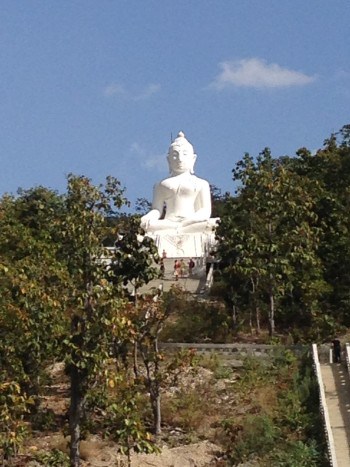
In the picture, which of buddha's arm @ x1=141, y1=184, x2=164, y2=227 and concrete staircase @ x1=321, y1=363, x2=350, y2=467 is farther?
buddha's arm @ x1=141, y1=184, x2=164, y2=227

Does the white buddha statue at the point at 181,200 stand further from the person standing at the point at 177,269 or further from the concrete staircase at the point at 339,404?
the concrete staircase at the point at 339,404

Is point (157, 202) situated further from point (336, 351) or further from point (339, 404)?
point (339, 404)

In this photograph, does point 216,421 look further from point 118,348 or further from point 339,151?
point 339,151

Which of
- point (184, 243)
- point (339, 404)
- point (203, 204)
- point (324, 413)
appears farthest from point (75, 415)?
point (203, 204)

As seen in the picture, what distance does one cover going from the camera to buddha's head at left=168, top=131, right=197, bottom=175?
34.9 meters

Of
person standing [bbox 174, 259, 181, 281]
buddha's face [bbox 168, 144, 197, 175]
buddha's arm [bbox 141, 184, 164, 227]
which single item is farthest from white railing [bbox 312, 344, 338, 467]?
buddha's face [bbox 168, 144, 197, 175]

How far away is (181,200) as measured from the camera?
3416 cm

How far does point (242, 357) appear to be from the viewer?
19.4 metres

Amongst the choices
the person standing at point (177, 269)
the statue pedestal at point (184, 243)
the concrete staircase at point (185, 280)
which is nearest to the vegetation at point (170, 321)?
the concrete staircase at point (185, 280)

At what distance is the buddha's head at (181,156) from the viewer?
3491cm

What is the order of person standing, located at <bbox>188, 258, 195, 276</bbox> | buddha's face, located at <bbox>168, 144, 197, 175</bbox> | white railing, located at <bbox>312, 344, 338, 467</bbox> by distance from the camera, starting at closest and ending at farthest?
white railing, located at <bbox>312, 344, 338, 467</bbox> → person standing, located at <bbox>188, 258, 195, 276</bbox> → buddha's face, located at <bbox>168, 144, 197, 175</bbox>

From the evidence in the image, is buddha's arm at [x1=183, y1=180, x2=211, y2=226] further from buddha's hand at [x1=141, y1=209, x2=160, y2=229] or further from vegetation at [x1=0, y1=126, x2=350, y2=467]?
vegetation at [x1=0, y1=126, x2=350, y2=467]

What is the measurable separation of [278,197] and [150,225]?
1103 cm

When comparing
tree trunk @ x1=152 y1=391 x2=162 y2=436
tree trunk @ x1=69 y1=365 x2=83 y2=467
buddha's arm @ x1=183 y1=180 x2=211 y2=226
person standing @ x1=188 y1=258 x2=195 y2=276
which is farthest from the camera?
buddha's arm @ x1=183 y1=180 x2=211 y2=226
